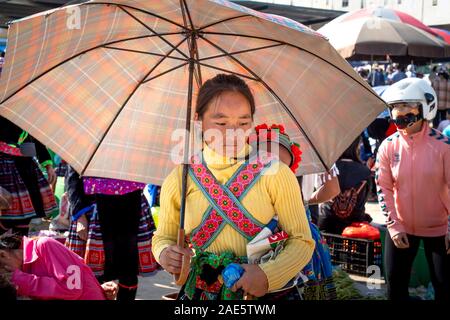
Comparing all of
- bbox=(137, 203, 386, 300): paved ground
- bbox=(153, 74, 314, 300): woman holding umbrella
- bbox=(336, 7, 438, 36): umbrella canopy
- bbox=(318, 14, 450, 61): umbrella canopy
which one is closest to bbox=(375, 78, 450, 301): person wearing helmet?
bbox=(137, 203, 386, 300): paved ground

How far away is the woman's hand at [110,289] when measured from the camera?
4.11m

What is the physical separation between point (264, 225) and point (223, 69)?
2.93 feet

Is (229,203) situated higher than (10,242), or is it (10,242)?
(229,203)

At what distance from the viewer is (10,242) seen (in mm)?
3609

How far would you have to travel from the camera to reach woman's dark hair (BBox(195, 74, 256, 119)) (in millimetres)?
2406

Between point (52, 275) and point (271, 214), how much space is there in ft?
5.90

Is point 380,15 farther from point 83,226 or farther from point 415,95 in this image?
point 83,226

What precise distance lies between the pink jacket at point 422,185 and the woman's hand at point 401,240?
1.2 inches

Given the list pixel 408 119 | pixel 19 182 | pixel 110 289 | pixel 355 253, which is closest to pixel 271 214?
pixel 110 289

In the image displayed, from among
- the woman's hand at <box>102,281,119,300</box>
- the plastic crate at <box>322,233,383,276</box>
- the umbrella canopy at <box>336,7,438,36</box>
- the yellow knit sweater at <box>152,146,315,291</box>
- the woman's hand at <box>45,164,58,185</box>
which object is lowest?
the plastic crate at <box>322,233,383,276</box>

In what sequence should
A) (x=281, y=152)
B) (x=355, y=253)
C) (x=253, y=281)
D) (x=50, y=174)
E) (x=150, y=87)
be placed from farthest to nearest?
(x=355, y=253), (x=50, y=174), (x=150, y=87), (x=281, y=152), (x=253, y=281)

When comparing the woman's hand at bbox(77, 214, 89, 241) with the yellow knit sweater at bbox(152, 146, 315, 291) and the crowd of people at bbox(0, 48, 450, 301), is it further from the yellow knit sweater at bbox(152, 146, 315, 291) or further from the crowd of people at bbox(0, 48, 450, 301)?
the yellow knit sweater at bbox(152, 146, 315, 291)

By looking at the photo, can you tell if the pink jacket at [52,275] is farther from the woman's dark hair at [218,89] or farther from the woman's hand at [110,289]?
the woman's dark hair at [218,89]

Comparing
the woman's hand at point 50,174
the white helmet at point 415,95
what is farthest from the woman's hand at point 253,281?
the woman's hand at point 50,174
